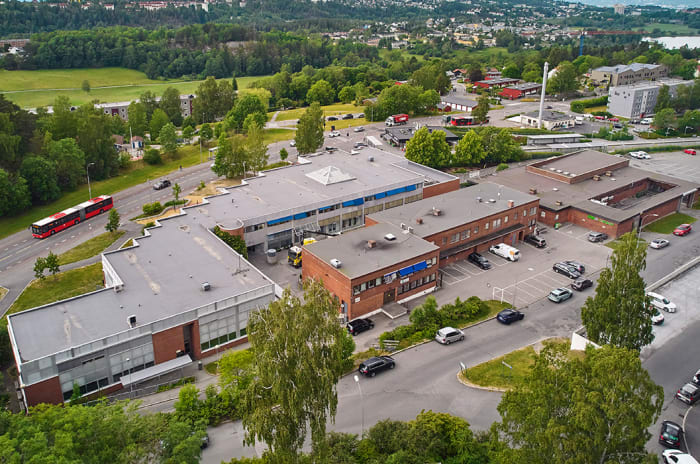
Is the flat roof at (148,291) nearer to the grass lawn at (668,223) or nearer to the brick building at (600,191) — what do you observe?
the brick building at (600,191)

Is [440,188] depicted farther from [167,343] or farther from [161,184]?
[167,343]

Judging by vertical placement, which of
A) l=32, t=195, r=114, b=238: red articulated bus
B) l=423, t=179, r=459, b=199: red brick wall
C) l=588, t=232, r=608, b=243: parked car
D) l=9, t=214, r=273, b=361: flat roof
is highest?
l=9, t=214, r=273, b=361: flat roof

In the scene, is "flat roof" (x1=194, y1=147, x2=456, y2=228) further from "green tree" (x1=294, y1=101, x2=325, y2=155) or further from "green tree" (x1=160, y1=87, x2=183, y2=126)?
"green tree" (x1=160, y1=87, x2=183, y2=126)

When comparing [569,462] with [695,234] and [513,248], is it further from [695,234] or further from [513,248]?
[695,234]

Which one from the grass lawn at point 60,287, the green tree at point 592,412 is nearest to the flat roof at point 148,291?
the grass lawn at point 60,287

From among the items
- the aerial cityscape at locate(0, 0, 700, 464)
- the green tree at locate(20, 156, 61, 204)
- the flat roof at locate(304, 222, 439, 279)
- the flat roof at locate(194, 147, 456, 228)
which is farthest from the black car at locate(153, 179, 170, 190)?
the flat roof at locate(304, 222, 439, 279)
